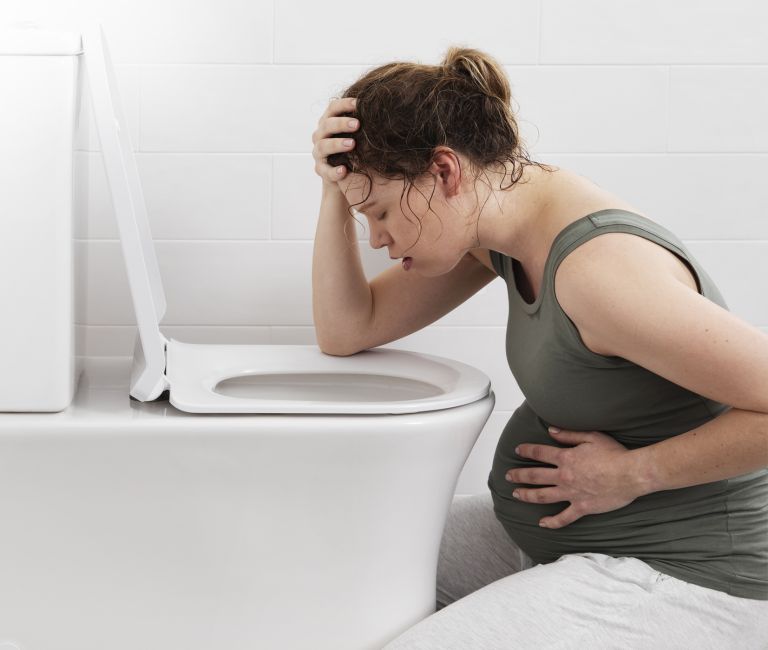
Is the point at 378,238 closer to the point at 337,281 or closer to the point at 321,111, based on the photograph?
the point at 337,281

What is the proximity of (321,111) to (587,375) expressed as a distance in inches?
28.2

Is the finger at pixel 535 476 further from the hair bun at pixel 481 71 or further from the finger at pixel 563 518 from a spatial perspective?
the hair bun at pixel 481 71

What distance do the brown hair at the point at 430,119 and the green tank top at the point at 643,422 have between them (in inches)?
5.6

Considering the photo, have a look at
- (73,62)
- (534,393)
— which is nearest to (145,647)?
(534,393)

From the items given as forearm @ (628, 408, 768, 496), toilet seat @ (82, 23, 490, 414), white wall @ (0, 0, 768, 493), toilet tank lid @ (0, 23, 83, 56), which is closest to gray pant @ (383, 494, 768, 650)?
forearm @ (628, 408, 768, 496)

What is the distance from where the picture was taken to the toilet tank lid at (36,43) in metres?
0.99

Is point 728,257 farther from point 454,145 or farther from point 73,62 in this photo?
point 73,62

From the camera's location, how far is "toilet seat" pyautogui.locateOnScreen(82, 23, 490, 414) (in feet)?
3.41

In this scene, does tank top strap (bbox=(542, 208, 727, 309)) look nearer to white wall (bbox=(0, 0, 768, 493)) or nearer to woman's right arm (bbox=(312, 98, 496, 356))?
woman's right arm (bbox=(312, 98, 496, 356))

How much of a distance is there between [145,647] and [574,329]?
2.01ft

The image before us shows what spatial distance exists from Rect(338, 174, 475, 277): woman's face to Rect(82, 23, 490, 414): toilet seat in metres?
0.17

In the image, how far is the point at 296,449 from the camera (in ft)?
3.43

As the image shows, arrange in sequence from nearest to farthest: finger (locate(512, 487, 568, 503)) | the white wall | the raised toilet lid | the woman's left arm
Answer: the woman's left arm
finger (locate(512, 487, 568, 503))
the raised toilet lid
the white wall

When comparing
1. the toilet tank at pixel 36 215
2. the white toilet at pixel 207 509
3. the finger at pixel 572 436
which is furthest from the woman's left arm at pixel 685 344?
the toilet tank at pixel 36 215
